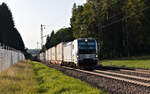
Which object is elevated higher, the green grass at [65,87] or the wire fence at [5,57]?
the wire fence at [5,57]

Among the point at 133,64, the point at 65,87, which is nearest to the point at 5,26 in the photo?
the point at 133,64

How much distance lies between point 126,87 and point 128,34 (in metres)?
50.9

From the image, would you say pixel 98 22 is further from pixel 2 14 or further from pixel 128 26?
pixel 2 14

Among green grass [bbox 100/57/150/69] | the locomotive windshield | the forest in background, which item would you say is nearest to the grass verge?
green grass [bbox 100/57/150/69]

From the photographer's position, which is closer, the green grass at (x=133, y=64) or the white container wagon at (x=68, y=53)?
the white container wagon at (x=68, y=53)

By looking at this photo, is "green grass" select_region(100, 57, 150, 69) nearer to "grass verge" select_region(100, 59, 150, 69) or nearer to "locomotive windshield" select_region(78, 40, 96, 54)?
"grass verge" select_region(100, 59, 150, 69)

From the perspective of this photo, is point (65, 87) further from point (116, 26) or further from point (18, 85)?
point (116, 26)

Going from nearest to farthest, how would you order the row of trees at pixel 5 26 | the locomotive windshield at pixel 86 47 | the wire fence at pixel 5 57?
the wire fence at pixel 5 57 → the locomotive windshield at pixel 86 47 → the row of trees at pixel 5 26

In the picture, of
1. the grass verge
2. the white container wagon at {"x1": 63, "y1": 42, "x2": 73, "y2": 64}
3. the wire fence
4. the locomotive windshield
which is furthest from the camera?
the grass verge

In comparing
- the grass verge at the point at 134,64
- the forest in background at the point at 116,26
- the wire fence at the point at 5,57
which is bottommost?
the grass verge at the point at 134,64

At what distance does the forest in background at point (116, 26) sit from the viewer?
58.2m

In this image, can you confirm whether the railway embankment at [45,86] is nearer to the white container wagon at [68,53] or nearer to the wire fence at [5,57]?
the wire fence at [5,57]

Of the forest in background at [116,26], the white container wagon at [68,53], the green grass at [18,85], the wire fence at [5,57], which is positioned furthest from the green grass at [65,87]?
the forest in background at [116,26]

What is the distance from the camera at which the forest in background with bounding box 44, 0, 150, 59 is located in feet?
191
